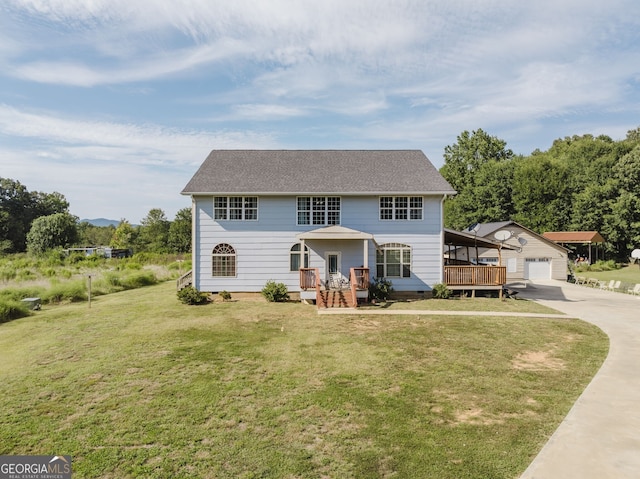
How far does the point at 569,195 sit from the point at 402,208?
38664mm

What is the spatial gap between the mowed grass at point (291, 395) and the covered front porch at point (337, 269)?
3700 millimetres

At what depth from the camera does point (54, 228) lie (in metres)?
54.1

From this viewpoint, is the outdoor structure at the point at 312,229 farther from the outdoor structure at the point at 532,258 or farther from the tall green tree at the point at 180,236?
the tall green tree at the point at 180,236

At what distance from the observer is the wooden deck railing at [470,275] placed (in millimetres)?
19266

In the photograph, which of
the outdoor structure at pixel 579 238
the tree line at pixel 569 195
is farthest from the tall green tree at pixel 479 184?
the outdoor structure at pixel 579 238

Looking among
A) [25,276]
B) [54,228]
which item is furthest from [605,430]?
[54,228]

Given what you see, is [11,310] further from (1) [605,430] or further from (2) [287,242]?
(1) [605,430]

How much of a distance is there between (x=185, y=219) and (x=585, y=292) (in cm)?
5679

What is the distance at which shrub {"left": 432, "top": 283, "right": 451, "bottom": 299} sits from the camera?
18719 mm

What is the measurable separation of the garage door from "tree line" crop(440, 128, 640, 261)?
17390 millimetres

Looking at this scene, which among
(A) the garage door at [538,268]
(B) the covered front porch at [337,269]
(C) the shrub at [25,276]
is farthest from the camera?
(A) the garage door at [538,268]

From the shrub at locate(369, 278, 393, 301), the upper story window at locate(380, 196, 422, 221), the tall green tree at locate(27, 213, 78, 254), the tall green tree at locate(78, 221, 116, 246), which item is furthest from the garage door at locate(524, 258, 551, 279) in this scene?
the tall green tree at locate(78, 221, 116, 246)

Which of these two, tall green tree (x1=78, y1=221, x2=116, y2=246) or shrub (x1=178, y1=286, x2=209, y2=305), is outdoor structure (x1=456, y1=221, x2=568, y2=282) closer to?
shrub (x1=178, y1=286, x2=209, y2=305)

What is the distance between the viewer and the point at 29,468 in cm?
513
